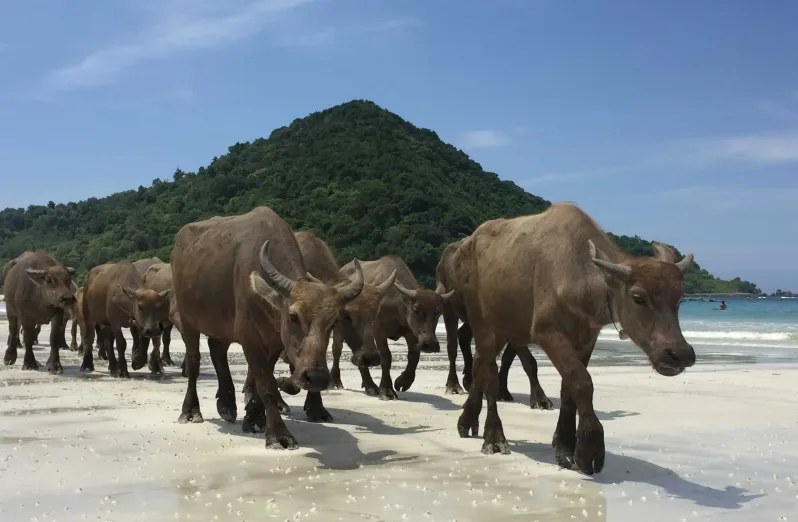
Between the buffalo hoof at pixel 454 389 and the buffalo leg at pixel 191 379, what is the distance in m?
5.27

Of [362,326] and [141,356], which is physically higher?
[362,326]

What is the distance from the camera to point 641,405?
12578 millimetres

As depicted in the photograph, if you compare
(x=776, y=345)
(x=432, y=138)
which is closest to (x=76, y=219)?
(x=432, y=138)

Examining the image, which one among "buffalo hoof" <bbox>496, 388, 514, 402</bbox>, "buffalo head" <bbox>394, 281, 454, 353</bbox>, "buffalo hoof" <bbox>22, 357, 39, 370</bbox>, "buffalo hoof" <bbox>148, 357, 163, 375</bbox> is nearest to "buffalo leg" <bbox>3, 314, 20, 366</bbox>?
"buffalo hoof" <bbox>22, 357, 39, 370</bbox>

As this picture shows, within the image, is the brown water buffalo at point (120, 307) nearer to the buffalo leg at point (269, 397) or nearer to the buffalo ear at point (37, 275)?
the buffalo ear at point (37, 275)

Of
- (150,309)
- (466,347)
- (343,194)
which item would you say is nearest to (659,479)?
(466,347)

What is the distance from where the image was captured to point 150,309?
661 inches

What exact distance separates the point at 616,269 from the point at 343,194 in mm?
68124

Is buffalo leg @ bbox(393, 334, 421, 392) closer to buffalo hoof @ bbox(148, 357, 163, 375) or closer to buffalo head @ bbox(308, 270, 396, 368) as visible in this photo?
buffalo head @ bbox(308, 270, 396, 368)

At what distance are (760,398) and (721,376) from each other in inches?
170

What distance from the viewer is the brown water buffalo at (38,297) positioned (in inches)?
712

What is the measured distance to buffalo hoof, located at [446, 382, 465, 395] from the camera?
14.6m

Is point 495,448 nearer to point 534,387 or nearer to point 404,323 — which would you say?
point 534,387

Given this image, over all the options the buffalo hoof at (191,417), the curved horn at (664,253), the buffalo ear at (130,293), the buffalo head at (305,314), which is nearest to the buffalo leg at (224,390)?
the buffalo hoof at (191,417)
